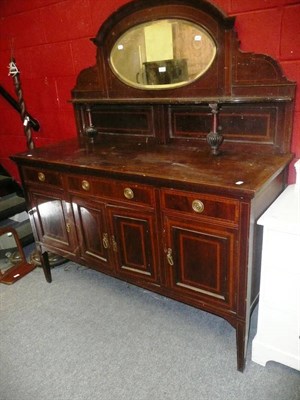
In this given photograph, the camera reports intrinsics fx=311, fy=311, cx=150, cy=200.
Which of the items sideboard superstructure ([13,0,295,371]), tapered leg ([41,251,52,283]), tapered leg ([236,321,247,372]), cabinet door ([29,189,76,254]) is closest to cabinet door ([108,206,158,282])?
sideboard superstructure ([13,0,295,371])

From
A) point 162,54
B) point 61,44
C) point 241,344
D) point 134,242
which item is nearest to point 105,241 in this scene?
point 134,242

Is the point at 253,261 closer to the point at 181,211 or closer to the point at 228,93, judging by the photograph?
the point at 181,211

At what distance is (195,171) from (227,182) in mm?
192

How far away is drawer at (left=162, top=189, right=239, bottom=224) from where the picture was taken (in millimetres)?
1241

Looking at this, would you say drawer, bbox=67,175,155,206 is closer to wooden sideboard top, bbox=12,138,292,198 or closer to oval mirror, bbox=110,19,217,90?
wooden sideboard top, bbox=12,138,292,198

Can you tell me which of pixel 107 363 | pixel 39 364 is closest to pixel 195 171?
pixel 107 363

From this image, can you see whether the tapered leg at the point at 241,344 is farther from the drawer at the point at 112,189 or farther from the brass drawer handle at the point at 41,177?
the brass drawer handle at the point at 41,177

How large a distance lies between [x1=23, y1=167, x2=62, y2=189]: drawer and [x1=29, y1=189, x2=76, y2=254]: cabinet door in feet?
0.20

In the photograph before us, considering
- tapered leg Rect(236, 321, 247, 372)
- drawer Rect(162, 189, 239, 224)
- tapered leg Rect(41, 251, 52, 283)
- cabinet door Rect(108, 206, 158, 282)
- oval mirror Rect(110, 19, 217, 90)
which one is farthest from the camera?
tapered leg Rect(41, 251, 52, 283)

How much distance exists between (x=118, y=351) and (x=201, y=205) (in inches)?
37.4

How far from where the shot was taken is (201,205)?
1.31 meters

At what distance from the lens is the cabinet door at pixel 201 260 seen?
1337mm

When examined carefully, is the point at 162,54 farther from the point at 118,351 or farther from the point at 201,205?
the point at 118,351

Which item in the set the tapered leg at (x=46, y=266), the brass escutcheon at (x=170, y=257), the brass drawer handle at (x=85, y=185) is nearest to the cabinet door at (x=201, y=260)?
the brass escutcheon at (x=170, y=257)
